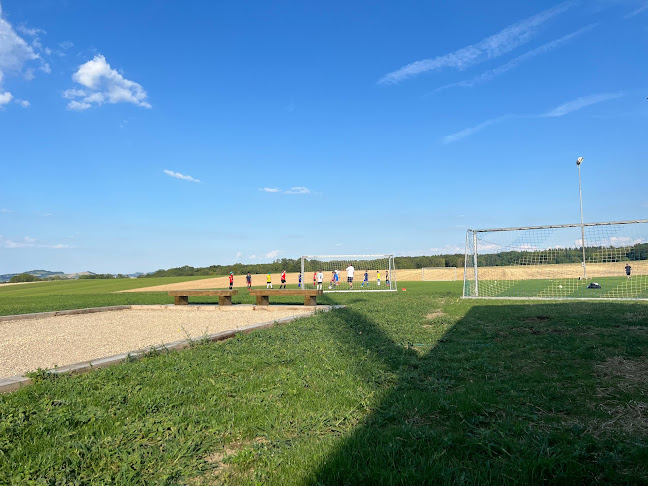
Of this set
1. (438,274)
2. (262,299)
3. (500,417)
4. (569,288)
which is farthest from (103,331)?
(438,274)

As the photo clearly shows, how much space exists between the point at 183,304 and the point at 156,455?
42.1ft

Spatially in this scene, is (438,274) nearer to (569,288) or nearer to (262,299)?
(569,288)

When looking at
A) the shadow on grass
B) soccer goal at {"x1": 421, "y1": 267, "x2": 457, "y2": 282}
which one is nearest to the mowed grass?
the shadow on grass

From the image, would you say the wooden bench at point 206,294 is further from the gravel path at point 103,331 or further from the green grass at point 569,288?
the green grass at point 569,288

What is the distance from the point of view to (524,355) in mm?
5777

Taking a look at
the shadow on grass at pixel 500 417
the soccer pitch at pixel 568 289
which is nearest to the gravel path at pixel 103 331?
the shadow on grass at pixel 500 417

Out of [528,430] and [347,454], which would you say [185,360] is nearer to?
[347,454]

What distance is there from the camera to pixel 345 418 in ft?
12.0

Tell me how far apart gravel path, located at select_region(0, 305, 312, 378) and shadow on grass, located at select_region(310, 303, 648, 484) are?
177 inches

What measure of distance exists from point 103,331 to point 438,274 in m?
44.7

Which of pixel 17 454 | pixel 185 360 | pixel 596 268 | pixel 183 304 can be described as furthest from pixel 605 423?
pixel 596 268

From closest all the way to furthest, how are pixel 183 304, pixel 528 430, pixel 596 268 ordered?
pixel 528 430 < pixel 183 304 < pixel 596 268

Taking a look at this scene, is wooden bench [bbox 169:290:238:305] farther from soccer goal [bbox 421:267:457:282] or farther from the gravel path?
soccer goal [bbox 421:267:457:282]

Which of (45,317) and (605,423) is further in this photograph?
(45,317)
